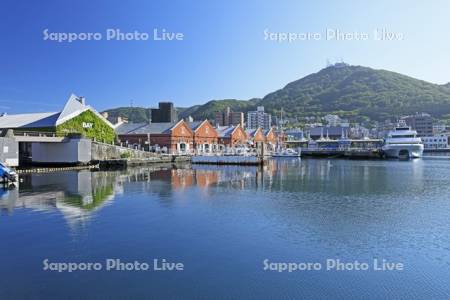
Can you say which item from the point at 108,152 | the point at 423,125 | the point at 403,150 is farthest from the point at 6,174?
the point at 423,125

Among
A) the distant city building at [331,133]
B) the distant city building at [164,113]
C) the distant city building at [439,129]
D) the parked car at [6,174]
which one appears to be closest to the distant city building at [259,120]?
the distant city building at [331,133]

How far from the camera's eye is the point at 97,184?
1056 inches

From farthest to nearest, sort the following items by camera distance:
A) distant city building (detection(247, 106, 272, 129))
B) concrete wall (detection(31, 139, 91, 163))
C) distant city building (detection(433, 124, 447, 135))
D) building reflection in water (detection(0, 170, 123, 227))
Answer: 1. distant city building (detection(247, 106, 272, 129))
2. distant city building (detection(433, 124, 447, 135))
3. concrete wall (detection(31, 139, 91, 163))
4. building reflection in water (detection(0, 170, 123, 227))

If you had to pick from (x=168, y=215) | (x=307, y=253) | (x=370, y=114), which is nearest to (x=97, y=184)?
(x=168, y=215)

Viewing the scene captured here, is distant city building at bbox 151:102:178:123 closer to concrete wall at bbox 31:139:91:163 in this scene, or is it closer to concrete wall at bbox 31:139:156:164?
concrete wall at bbox 31:139:156:164

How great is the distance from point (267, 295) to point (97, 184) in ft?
68.8

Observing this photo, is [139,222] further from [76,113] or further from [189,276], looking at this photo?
[76,113]

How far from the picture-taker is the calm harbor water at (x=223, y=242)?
8.49 meters

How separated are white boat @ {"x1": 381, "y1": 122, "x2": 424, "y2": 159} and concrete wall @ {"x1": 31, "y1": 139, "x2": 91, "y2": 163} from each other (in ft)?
Answer: 187

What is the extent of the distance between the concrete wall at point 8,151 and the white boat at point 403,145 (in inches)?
2543

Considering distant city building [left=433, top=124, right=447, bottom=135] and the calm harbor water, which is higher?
distant city building [left=433, top=124, right=447, bottom=135]

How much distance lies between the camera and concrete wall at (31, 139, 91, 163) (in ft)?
135

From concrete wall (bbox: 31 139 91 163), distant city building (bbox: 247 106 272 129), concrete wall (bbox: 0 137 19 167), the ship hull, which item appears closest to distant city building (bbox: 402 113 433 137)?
distant city building (bbox: 247 106 272 129)

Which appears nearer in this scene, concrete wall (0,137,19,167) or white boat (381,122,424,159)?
concrete wall (0,137,19,167)
